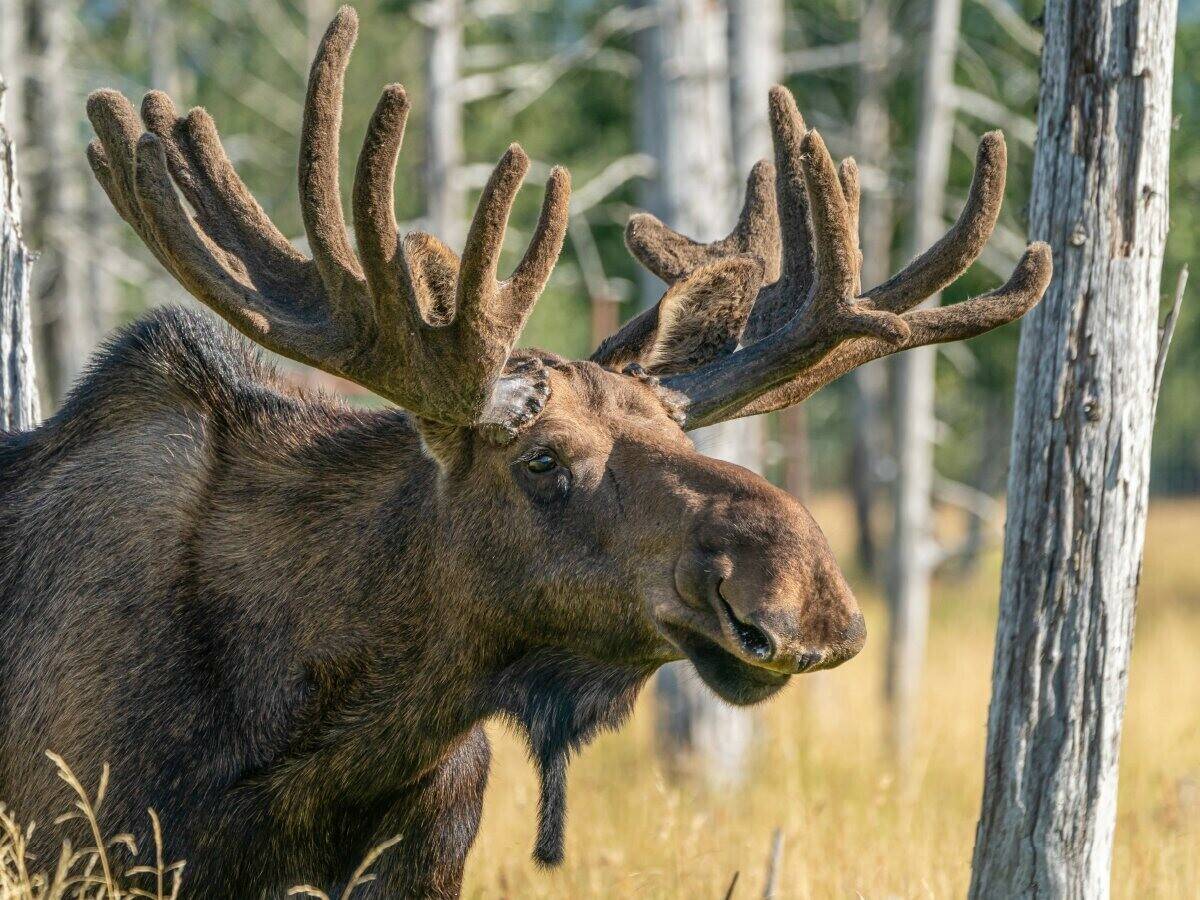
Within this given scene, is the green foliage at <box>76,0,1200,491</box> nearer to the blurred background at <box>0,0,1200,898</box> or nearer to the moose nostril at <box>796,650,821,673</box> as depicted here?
the blurred background at <box>0,0,1200,898</box>

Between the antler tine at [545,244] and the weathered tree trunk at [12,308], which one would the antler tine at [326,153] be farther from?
the weathered tree trunk at [12,308]

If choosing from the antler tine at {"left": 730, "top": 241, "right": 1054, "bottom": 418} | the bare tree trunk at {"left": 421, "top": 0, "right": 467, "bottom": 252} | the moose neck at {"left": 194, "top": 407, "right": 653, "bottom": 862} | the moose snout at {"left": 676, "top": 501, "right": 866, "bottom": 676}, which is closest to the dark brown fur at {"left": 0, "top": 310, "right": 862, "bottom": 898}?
the moose neck at {"left": 194, "top": 407, "right": 653, "bottom": 862}

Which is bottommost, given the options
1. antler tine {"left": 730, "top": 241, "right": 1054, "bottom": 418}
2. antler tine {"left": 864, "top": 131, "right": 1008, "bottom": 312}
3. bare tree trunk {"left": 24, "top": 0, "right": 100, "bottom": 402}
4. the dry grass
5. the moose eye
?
the dry grass

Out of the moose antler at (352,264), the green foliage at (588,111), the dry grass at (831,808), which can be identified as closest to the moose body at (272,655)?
the moose antler at (352,264)

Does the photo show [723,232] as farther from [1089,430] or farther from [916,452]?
[1089,430]

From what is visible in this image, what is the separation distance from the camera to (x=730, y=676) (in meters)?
3.16

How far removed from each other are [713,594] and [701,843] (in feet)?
9.51

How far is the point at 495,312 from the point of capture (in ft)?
11.3

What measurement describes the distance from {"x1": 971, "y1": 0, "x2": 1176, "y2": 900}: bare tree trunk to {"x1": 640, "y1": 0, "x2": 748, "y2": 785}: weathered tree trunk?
4192 mm

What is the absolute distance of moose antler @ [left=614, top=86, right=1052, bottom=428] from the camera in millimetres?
3607

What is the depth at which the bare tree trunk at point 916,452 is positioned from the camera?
34.0 ft

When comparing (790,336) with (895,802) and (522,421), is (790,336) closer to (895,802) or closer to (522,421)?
(522,421)

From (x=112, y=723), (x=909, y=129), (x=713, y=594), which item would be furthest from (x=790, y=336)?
(x=909, y=129)

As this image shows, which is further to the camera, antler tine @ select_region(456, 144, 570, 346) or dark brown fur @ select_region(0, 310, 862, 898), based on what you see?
dark brown fur @ select_region(0, 310, 862, 898)
